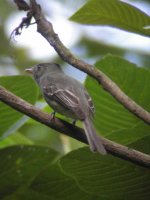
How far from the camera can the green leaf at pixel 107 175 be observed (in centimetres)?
288

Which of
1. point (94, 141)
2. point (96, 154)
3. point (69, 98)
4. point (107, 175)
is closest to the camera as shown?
point (94, 141)

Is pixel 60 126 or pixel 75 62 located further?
pixel 60 126

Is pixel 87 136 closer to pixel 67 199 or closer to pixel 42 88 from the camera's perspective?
pixel 67 199

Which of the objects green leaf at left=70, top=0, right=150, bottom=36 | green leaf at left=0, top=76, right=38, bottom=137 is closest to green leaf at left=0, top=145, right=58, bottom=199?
green leaf at left=0, top=76, right=38, bottom=137

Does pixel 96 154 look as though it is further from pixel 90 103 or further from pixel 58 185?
pixel 90 103

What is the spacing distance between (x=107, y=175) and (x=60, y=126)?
34 centimetres

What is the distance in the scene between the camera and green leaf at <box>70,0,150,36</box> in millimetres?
3229

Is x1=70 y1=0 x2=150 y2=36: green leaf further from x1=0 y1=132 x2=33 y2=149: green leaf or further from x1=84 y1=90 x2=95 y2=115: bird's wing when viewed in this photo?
x1=0 y1=132 x2=33 y2=149: green leaf

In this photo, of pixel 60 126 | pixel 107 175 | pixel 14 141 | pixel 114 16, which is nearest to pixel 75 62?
pixel 60 126

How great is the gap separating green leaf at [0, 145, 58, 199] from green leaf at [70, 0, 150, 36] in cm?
74

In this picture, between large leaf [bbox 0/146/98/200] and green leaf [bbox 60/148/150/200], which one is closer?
green leaf [bbox 60/148/150/200]

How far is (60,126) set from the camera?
2.84 m

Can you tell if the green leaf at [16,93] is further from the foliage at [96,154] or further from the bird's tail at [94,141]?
the bird's tail at [94,141]

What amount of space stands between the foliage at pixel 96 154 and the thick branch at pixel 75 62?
20 cm
